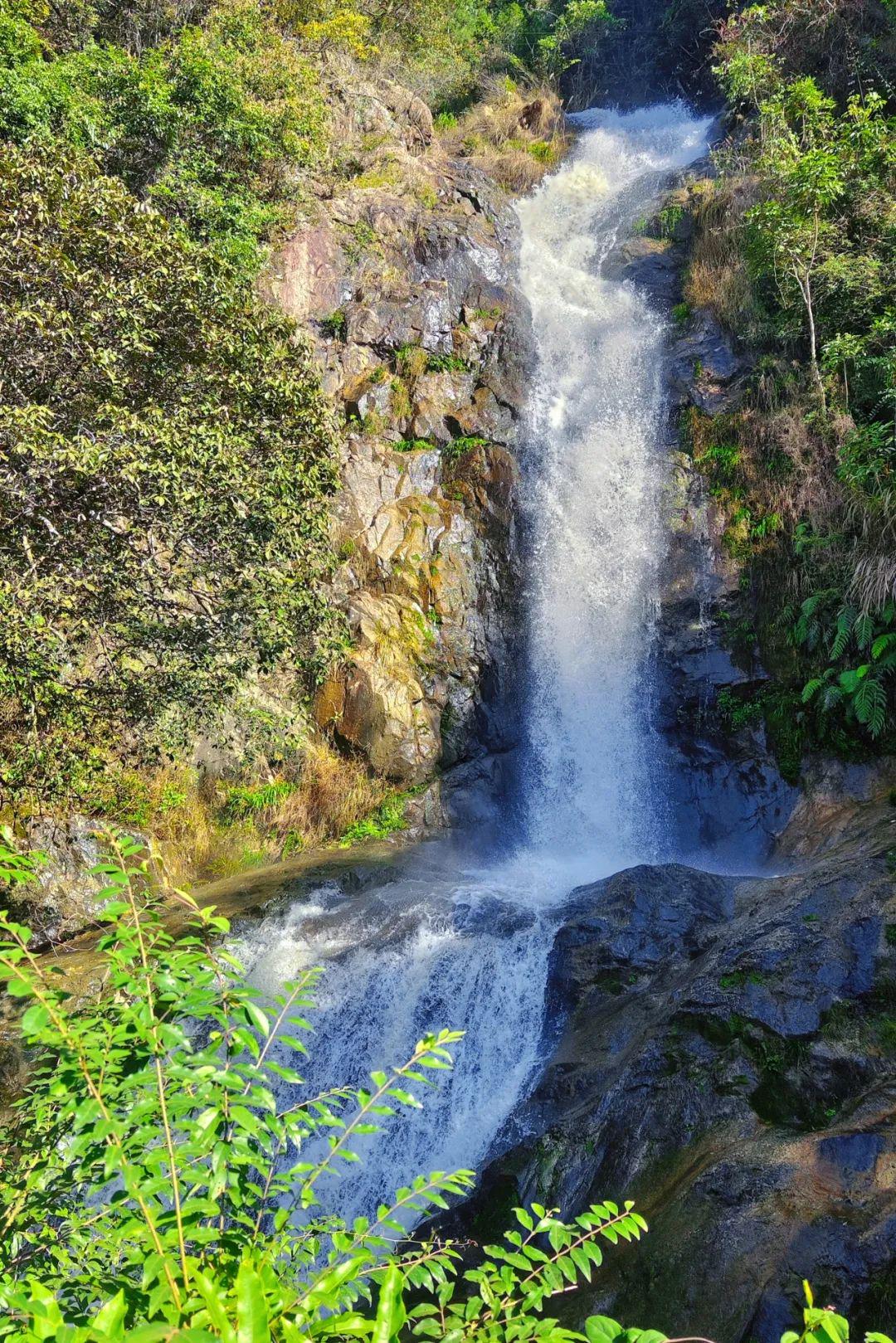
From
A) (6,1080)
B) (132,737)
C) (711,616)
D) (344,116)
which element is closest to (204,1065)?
(6,1080)

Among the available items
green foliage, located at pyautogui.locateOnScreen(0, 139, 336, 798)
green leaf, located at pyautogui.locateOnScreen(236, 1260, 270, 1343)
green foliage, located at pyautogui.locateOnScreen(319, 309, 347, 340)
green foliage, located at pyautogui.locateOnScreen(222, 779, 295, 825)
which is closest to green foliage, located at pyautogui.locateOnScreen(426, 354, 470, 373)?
green foliage, located at pyautogui.locateOnScreen(319, 309, 347, 340)

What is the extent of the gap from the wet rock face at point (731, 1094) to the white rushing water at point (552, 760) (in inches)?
35.8

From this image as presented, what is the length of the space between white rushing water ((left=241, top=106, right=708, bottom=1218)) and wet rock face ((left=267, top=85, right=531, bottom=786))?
969 millimetres

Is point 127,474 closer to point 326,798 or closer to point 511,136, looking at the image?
point 326,798

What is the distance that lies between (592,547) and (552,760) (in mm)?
4774

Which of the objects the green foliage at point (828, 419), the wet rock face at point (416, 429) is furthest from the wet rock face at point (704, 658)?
the wet rock face at point (416, 429)

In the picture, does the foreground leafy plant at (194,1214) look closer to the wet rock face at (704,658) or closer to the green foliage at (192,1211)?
the green foliage at (192,1211)

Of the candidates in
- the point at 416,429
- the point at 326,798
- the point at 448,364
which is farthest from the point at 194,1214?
the point at 448,364

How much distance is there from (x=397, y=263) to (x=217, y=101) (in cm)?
494

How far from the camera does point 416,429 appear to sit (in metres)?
16.8

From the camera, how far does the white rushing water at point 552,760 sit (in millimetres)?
7797

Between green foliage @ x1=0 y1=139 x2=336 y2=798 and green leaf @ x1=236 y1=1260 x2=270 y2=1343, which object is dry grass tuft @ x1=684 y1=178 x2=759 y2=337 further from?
green leaf @ x1=236 y1=1260 x2=270 y2=1343

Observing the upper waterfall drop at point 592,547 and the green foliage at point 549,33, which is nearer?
the upper waterfall drop at point 592,547

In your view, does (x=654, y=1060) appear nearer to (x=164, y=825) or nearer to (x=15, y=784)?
(x=15, y=784)
